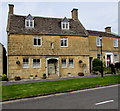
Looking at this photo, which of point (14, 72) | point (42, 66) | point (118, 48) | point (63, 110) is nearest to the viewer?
point (63, 110)

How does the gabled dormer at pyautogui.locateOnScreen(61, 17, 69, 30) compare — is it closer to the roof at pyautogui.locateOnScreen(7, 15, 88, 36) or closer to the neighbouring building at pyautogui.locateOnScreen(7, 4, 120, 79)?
the neighbouring building at pyautogui.locateOnScreen(7, 4, 120, 79)

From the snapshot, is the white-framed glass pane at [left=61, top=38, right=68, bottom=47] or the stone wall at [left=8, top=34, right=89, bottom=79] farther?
the white-framed glass pane at [left=61, top=38, right=68, bottom=47]

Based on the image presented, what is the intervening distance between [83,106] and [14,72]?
16.0 meters

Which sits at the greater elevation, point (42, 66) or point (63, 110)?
point (42, 66)

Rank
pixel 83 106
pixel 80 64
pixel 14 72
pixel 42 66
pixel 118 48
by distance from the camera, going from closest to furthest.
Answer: pixel 83 106 → pixel 14 72 → pixel 42 66 → pixel 80 64 → pixel 118 48

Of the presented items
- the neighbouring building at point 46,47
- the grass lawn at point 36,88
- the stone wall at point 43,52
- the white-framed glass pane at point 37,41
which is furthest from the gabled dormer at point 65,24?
the grass lawn at point 36,88

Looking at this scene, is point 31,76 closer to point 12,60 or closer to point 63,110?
point 12,60

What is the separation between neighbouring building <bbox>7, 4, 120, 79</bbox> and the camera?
22.0 metres

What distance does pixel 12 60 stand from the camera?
21531 mm

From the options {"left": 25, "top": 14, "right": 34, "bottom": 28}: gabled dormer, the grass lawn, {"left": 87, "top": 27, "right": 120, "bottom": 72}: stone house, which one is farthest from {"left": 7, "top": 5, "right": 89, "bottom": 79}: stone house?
the grass lawn

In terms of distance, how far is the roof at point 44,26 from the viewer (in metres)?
22.9

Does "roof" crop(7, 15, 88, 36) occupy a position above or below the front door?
above

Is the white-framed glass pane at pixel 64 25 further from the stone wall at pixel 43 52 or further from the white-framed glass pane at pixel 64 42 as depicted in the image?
the white-framed glass pane at pixel 64 42

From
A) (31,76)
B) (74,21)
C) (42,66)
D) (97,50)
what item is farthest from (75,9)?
(31,76)
